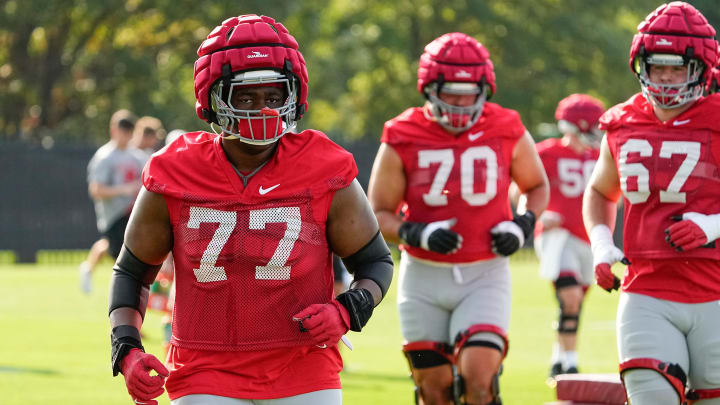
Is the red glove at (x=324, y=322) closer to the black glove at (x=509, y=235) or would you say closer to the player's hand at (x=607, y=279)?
the player's hand at (x=607, y=279)

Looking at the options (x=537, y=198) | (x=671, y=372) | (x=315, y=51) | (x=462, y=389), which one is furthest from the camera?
(x=315, y=51)

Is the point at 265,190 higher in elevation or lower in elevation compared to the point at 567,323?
higher

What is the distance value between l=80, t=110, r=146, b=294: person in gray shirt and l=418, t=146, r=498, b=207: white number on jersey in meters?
7.52

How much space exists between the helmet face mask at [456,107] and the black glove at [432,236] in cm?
53

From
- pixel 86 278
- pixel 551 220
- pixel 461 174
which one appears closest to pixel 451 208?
pixel 461 174

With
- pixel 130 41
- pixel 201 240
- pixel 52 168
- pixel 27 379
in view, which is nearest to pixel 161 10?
pixel 130 41

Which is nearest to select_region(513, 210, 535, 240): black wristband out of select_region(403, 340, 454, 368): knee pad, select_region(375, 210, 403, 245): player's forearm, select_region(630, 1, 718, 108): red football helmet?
select_region(375, 210, 403, 245): player's forearm

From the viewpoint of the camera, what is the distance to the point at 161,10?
35219 mm

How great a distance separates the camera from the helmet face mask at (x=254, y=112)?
4.45m

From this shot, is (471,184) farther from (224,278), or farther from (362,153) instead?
(362,153)

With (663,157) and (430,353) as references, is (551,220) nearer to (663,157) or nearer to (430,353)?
(430,353)

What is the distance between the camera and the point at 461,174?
724 centimetres

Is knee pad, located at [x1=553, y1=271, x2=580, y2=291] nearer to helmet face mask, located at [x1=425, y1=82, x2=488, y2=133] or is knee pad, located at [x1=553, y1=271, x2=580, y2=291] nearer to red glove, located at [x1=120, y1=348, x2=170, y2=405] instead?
helmet face mask, located at [x1=425, y1=82, x2=488, y2=133]

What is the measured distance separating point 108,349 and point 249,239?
319 inches
